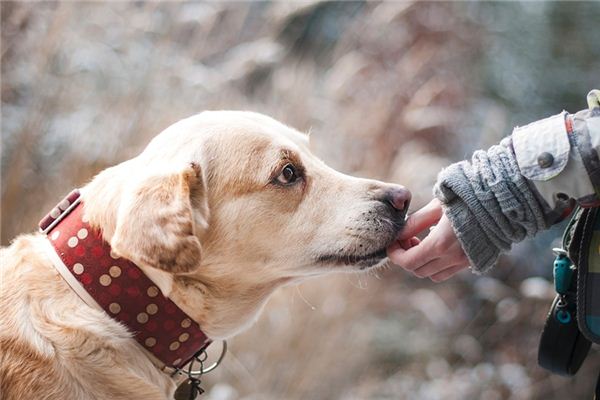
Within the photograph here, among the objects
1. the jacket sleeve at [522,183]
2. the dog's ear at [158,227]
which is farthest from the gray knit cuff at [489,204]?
the dog's ear at [158,227]

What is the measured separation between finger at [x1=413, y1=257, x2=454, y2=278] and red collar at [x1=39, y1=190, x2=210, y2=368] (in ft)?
2.05

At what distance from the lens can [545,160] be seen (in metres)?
1.50

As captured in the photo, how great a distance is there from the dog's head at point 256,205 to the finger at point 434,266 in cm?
12

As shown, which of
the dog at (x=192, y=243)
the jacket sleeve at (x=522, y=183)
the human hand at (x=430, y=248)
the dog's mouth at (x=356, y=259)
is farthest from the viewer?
the dog's mouth at (x=356, y=259)

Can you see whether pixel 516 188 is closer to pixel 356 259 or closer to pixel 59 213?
pixel 356 259

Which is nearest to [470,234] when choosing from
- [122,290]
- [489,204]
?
[489,204]

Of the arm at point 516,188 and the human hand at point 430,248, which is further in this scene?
the human hand at point 430,248

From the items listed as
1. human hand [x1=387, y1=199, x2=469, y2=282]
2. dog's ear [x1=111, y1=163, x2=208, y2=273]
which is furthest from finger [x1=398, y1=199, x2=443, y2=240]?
dog's ear [x1=111, y1=163, x2=208, y2=273]

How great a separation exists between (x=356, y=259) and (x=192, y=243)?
1.65 ft

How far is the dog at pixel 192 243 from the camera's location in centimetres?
160

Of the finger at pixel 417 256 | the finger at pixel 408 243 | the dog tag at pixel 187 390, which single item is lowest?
the dog tag at pixel 187 390

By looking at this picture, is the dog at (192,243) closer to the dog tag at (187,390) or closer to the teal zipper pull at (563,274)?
the dog tag at (187,390)

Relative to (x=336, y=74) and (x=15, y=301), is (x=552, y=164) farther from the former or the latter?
(x=336, y=74)

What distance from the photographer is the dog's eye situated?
6.19ft
